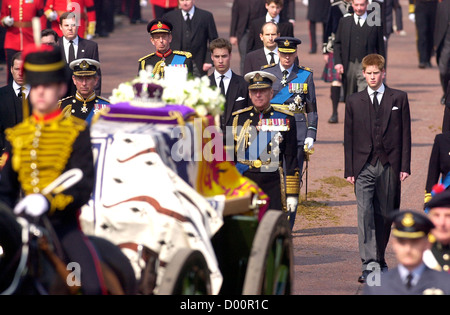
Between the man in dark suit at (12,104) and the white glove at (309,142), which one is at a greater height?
the man in dark suit at (12,104)

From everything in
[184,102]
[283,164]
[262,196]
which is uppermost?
[184,102]

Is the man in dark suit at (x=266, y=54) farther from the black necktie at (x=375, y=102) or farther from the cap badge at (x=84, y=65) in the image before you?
the black necktie at (x=375, y=102)

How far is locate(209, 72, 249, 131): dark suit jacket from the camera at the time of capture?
11.9 meters

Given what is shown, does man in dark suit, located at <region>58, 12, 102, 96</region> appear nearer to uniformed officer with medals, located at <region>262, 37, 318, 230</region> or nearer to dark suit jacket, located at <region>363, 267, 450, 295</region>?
uniformed officer with medals, located at <region>262, 37, 318, 230</region>

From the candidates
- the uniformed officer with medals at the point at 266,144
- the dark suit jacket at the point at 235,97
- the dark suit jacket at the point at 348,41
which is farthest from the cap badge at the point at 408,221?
the dark suit jacket at the point at 348,41

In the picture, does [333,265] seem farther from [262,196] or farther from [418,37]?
[418,37]

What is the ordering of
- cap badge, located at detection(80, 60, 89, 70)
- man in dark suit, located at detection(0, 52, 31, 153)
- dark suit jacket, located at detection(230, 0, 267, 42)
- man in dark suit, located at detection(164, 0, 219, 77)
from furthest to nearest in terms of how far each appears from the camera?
dark suit jacket, located at detection(230, 0, 267, 42) → man in dark suit, located at detection(164, 0, 219, 77) → cap badge, located at detection(80, 60, 89, 70) → man in dark suit, located at detection(0, 52, 31, 153)

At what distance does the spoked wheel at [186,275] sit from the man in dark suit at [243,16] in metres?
11.4

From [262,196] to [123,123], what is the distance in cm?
140

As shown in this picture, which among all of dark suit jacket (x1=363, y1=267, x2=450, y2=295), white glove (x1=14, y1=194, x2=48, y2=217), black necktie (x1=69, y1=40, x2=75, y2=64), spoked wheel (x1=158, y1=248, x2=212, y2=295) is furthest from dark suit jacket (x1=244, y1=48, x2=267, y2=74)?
white glove (x1=14, y1=194, x2=48, y2=217)

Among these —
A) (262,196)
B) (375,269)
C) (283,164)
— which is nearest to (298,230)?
(283,164)

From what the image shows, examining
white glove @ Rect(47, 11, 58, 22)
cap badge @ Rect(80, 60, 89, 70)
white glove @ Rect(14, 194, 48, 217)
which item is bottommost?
white glove @ Rect(47, 11, 58, 22)

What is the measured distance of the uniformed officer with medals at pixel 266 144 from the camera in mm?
10820

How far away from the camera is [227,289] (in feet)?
26.4
